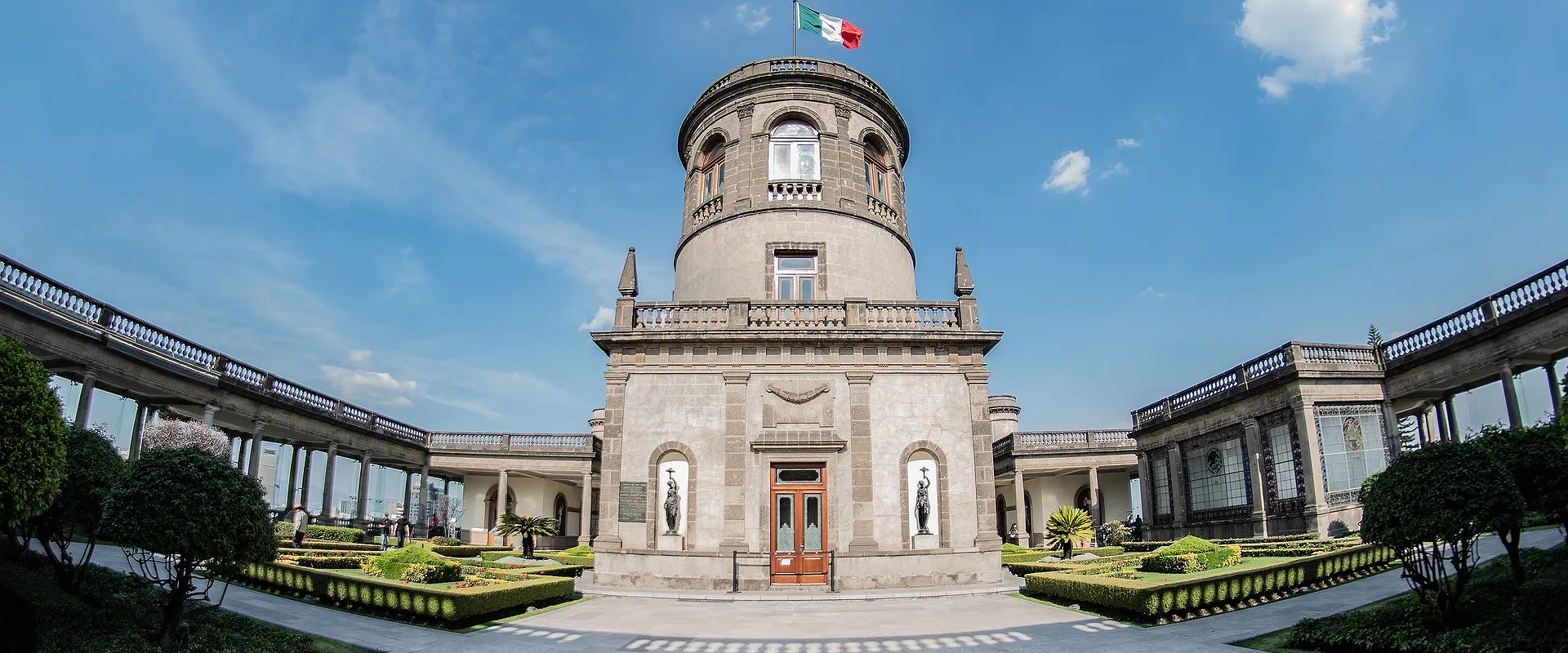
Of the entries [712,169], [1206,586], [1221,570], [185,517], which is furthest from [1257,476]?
[185,517]

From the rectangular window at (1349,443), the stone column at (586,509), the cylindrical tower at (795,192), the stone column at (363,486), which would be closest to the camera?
the rectangular window at (1349,443)

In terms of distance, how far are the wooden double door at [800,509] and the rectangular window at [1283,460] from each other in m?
15.1

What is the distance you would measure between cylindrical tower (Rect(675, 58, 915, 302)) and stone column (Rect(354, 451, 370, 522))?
765 inches

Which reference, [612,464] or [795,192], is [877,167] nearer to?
[795,192]

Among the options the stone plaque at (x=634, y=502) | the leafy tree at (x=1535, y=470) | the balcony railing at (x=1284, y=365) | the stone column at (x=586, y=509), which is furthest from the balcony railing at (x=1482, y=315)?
the stone column at (x=586, y=509)

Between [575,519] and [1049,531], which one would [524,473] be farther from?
[1049,531]

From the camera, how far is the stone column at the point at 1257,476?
26172mm

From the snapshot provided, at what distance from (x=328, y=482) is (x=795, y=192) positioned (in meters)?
24.7

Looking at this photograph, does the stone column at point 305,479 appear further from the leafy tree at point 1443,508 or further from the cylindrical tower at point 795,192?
the leafy tree at point 1443,508

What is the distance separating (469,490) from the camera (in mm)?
45281

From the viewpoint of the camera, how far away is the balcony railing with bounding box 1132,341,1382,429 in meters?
25.0

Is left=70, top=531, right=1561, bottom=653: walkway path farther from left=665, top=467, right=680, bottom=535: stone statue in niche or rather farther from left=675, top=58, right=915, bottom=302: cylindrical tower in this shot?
left=675, top=58, right=915, bottom=302: cylindrical tower

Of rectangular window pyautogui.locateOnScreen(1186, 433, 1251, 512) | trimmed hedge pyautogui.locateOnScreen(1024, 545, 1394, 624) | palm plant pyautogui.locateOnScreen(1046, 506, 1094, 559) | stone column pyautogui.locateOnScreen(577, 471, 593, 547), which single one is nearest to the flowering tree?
stone column pyautogui.locateOnScreen(577, 471, 593, 547)

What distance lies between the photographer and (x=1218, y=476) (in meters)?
29.2
